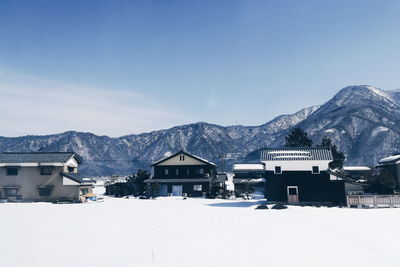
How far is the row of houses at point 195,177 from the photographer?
3669 cm

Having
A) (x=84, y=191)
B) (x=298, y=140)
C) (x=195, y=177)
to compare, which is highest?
(x=298, y=140)

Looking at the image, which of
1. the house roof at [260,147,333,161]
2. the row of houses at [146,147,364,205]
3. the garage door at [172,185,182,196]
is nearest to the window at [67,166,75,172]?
the garage door at [172,185,182,196]

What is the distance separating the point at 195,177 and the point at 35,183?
27.2 metres

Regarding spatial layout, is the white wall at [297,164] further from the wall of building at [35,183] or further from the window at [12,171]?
the window at [12,171]

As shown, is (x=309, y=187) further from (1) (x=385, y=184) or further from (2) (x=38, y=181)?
(2) (x=38, y=181)

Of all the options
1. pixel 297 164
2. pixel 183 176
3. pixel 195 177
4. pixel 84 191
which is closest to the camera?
pixel 297 164

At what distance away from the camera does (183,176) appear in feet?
193

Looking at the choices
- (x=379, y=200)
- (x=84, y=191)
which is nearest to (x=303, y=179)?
(x=379, y=200)

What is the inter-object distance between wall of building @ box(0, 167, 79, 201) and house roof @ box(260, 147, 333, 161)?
96.8ft

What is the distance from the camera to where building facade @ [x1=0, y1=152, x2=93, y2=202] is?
47.0 m

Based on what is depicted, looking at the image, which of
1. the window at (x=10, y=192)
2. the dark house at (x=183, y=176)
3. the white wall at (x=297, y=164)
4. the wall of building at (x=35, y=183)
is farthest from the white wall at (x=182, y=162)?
the window at (x=10, y=192)

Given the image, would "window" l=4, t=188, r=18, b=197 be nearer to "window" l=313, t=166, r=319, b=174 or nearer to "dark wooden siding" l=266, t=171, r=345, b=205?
"dark wooden siding" l=266, t=171, r=345, b=205

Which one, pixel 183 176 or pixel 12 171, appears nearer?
pixel 12 171

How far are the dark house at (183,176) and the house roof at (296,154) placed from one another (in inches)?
765
